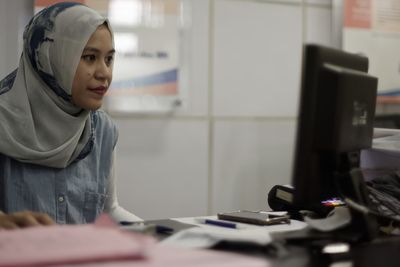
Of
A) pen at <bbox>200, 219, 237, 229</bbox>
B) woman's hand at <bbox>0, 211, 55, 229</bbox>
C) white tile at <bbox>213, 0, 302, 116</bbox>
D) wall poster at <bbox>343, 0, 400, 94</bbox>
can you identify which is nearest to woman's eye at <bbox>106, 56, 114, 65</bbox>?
pen at <bbox>200, 219, 237, 229</bbox>

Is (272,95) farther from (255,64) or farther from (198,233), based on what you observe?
(198,233)

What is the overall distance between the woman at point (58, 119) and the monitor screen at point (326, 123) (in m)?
0.78

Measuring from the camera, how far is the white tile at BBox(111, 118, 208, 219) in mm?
2611

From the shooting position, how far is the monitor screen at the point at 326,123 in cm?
98

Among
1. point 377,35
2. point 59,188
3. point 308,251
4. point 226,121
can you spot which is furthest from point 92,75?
point 377,35

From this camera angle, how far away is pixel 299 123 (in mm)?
980

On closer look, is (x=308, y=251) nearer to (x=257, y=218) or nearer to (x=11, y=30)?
(x=257, y=218)

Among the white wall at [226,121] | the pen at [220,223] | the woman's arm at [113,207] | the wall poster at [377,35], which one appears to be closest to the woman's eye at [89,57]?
the woman's arm at [113,207]

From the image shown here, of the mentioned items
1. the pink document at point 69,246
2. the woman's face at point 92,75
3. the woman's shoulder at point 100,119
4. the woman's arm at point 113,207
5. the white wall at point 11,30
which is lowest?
the woman's arm at point 113,207

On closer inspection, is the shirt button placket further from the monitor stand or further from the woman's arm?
the monitor stand

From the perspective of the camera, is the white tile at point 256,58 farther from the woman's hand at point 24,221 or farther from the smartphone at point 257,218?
the woman's hand at point 24,221

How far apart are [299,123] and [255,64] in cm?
190

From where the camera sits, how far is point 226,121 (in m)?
2.80

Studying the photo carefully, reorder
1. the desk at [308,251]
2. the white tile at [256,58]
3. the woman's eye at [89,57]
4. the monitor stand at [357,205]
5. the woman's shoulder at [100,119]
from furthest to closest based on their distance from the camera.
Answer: the white tile at [256,58], the woman's shoulder at [100,119], the woman's eye at [89,57], the monitor stand at [357,205], the desk at [308,251]
